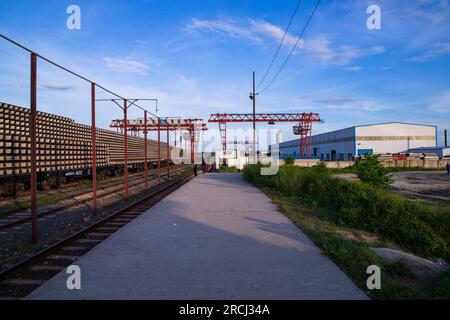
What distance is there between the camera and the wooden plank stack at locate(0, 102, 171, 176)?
13133 millimetres

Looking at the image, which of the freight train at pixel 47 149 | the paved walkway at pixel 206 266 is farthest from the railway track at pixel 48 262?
the freight train at pixel 47 149

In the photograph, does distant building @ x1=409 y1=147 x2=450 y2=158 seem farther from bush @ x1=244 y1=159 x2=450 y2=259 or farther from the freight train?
the freight train

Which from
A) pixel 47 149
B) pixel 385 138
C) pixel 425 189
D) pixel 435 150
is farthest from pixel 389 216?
pixel 435 150

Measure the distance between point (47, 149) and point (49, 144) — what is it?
0.38 meters

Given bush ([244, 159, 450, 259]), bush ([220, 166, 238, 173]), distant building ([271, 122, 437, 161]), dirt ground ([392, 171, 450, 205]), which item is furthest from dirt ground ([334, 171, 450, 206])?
distant building ([271, 122, 437, 161])

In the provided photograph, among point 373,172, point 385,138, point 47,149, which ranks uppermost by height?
point 385,138

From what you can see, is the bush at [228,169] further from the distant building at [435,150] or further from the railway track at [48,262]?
the distant building at [435,150]

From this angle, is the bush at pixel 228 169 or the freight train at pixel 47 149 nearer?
the freight train at pixel 47 149

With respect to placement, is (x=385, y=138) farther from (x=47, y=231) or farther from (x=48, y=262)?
(x=48, y=262)

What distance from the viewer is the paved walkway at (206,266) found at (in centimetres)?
400

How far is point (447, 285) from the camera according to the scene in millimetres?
4055

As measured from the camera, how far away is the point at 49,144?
1634cm
